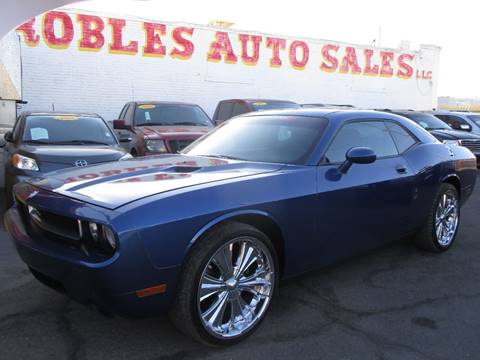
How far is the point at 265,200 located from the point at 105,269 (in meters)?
1.13

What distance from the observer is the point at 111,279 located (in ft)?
8.45

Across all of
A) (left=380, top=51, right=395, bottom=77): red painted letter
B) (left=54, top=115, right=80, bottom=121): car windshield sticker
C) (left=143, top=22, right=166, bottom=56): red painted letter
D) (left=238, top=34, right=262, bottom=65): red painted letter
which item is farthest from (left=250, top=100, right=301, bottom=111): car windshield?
(left=380, top=51, right=395, bottom=77): red painted letter

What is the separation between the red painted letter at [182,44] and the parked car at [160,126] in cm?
639

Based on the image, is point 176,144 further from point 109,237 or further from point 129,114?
point 109,237

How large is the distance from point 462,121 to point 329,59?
7344mm

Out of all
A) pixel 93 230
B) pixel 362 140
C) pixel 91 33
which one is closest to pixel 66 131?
pixel 362 140

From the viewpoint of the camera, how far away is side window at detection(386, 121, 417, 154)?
4.63 metres

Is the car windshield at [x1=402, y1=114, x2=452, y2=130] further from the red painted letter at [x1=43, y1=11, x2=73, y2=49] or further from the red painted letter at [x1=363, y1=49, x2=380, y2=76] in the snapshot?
the red painted letter at [x1=43, y1=11, x2=73, y2=49]

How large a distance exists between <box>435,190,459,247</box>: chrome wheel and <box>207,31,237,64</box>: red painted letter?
1272 cm

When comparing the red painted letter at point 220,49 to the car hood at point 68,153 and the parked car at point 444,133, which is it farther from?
the car hood at point 68,153

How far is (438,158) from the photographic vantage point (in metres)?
4.91

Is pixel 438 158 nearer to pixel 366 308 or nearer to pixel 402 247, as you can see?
pixel 402 247

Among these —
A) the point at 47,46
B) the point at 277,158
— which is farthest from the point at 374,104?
the point at 277,158

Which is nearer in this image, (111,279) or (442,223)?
(111,279)
